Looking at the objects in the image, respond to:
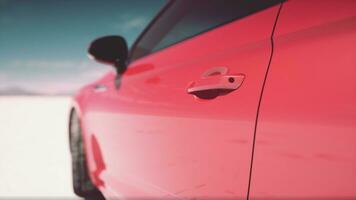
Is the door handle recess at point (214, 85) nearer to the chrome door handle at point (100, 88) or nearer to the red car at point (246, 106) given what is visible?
the red car at point (246, 106)

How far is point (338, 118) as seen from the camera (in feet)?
2.17

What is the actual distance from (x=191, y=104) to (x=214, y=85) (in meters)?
0.16

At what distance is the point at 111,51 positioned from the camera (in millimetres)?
2080

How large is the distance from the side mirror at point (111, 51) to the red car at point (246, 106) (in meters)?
0.36

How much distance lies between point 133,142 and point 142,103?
26 centimetres

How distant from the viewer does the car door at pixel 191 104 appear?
3.04 feet

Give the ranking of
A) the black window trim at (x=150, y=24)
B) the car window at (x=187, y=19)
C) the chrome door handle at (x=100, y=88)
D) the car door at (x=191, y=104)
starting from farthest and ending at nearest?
the chrome door handle at (x=100, y=88)
the black window trim at (x=150, y=24)
the car window at (x=187, y=19)
the car door at (x=191, y=104)

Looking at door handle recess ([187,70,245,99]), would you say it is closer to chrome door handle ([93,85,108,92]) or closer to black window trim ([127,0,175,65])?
black window trim ([127,0,175,65])

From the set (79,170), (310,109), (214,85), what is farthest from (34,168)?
(310,109)

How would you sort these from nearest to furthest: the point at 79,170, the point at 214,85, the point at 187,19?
the point at 214,85 < the point at 187,19 < the point at 79,170

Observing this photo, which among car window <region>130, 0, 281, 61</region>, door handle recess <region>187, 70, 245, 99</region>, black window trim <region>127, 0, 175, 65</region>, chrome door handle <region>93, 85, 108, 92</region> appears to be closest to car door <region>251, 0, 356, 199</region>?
door handle recess <region>187, 70, 245, 99</region>

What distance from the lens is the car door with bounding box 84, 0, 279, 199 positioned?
3.04 feet

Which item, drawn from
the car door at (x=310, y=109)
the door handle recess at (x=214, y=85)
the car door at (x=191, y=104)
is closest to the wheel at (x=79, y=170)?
the car door at (x=191, y=104)

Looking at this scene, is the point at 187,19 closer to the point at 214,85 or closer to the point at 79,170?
the point at 214,85
